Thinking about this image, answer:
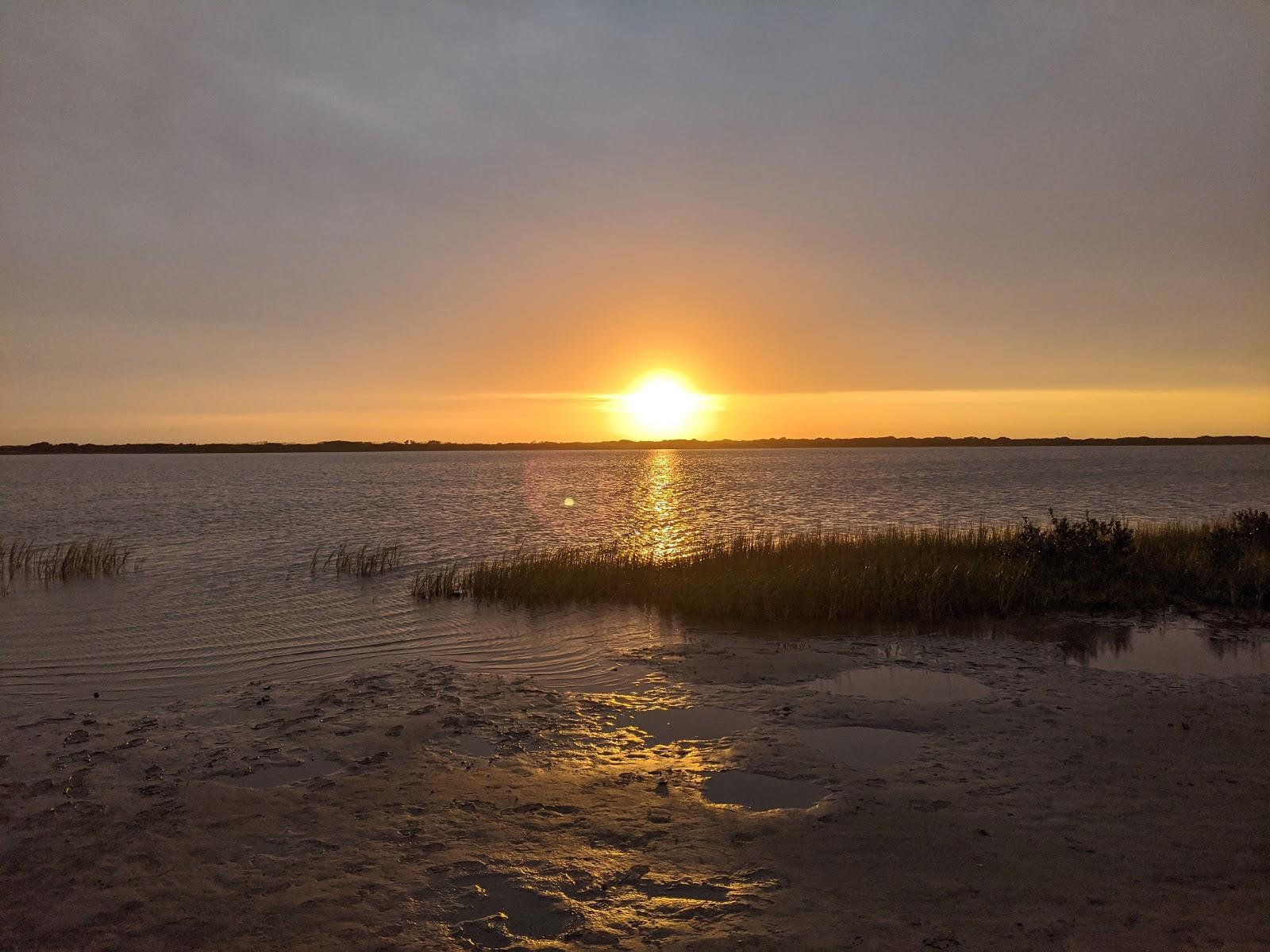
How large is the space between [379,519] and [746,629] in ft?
111

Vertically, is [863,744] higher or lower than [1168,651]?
higher

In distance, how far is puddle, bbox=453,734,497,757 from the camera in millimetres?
9570

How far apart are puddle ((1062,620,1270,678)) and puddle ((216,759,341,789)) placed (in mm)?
12281

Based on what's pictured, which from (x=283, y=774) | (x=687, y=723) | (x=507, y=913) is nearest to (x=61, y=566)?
(x=283, y=774)

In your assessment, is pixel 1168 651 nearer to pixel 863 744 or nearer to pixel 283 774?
pixel 863 744

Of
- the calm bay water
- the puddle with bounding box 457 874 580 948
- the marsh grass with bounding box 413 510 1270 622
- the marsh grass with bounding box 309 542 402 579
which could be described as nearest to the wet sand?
the puddle with bounding box 457 874 580 948

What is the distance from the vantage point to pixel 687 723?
35.5ft

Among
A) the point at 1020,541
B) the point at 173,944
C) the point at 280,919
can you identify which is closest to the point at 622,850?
the point at 280,919

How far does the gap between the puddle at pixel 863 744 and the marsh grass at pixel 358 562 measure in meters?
18.6

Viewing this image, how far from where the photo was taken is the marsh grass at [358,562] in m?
25.6

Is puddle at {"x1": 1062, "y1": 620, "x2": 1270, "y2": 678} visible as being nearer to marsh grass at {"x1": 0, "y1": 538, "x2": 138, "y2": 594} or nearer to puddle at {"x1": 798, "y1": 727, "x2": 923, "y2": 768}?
puddle at {"x1": 798, "y1": 727, "x2": 923, "y2": 768}

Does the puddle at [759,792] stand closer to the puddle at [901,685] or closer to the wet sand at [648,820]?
the wet sand at [648,820]

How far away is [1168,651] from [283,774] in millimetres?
15083

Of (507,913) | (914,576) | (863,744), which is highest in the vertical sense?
(914,576)
